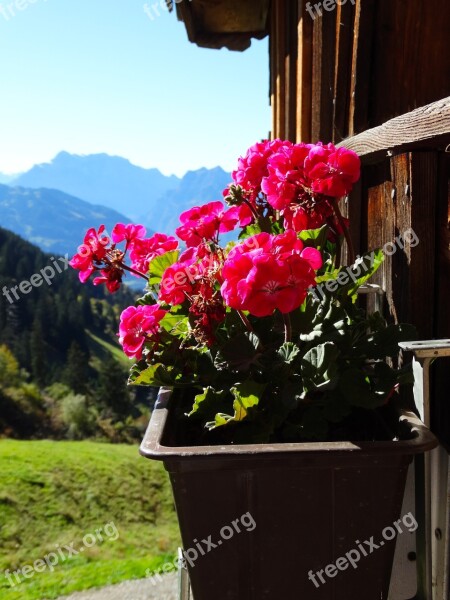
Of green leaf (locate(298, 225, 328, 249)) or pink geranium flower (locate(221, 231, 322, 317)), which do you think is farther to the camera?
green leaf (locate(298, 225, 328, 249))

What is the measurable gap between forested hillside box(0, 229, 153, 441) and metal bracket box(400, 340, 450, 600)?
137 feet

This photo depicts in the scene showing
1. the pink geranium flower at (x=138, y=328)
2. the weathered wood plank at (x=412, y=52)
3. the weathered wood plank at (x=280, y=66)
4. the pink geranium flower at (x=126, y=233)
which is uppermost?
the weathered wood plank at (x=280, y=66)

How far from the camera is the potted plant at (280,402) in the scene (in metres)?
0.92

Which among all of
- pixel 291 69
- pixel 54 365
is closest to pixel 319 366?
pixel 291 69

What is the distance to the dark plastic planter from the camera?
906 millimetres

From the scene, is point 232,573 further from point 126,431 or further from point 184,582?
point 126,431

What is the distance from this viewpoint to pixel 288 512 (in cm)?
95

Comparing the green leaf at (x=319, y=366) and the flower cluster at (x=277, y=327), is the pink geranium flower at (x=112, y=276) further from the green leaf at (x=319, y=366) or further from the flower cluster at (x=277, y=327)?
the green leaf at (x=319, y=366)

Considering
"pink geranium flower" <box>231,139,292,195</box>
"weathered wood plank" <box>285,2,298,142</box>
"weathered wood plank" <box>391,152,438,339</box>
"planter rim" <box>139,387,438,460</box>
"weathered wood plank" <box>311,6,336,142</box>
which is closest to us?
"planter rim" <box>139,387,438,460</box>

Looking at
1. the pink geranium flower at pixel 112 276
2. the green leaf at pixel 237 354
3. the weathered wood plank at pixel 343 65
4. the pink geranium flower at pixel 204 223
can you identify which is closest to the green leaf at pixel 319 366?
the green leaf at pixel 237 354

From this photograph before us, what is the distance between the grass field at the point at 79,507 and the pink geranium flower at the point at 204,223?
33.2ft

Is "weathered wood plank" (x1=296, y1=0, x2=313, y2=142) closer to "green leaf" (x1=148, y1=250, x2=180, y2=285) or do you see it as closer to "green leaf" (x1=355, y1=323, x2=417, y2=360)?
"green leaf" (x1=148, y1=250, x2=180, y2=285)

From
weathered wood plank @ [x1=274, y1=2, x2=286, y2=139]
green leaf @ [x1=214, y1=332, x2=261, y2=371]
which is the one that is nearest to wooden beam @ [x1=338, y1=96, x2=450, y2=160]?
green leaf @ [x1=214, y1=332, x2=261, y2=371]

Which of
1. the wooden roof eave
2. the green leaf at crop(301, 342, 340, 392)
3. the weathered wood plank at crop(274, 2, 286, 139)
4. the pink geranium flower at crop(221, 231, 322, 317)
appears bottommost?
the green leaf at crop(301, 342, 340, 392)
